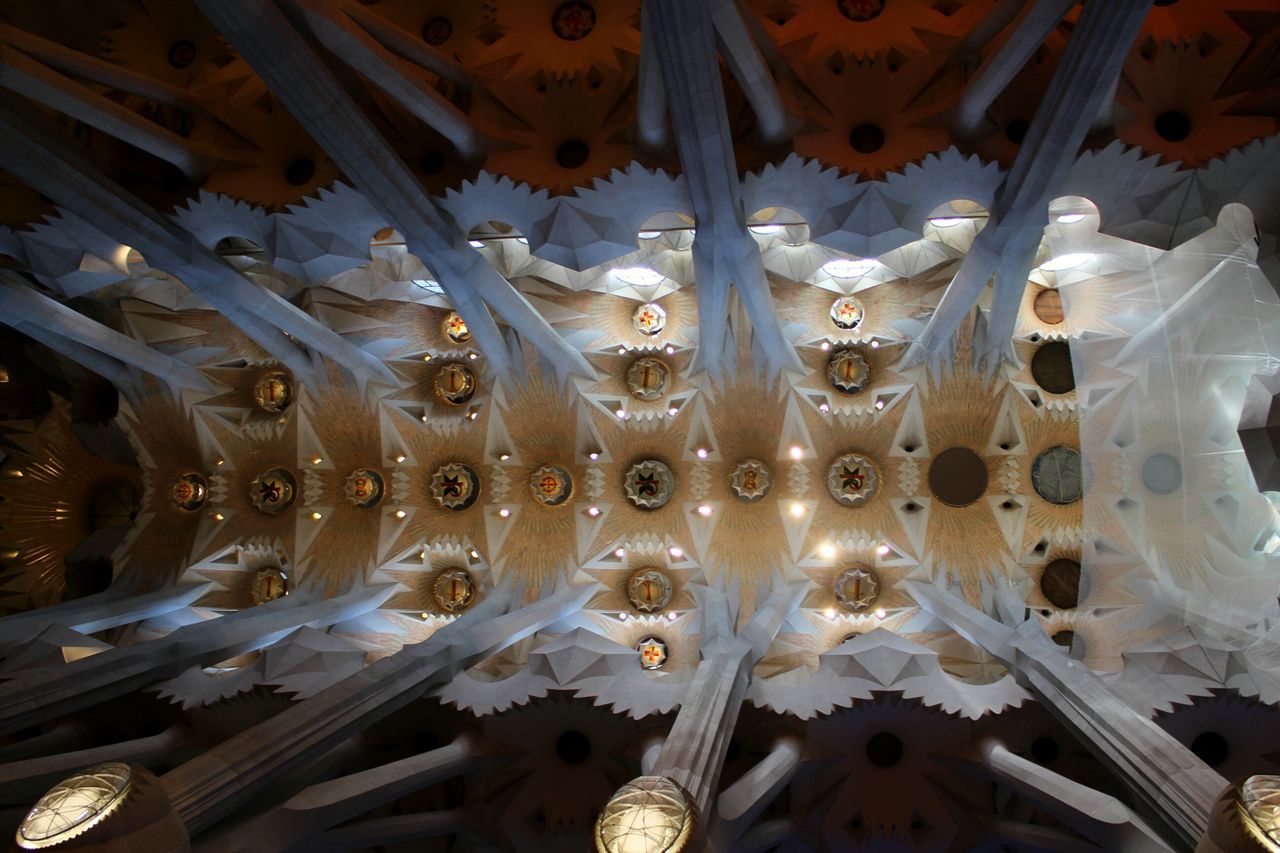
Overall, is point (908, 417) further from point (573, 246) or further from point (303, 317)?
point (303, 317)

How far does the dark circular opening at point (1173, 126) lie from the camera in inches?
299

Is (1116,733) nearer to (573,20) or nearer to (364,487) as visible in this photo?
(573,20)

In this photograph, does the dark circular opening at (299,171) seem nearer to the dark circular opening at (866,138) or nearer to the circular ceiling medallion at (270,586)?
the dark circular opening at (866,138)

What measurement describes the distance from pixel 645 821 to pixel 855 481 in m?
7.55

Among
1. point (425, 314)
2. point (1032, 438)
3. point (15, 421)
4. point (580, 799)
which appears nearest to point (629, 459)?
point (425, 314)

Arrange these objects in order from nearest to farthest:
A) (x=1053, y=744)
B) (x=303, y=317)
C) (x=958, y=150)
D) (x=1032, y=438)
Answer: (x=958, y=150), (x=1053, y=744), (x=303, y=317), (x=1032, y=438)

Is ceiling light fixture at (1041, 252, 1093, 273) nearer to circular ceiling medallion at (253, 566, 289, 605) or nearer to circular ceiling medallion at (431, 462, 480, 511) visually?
circular ceiling medallion at (431, 462, 480, 511)

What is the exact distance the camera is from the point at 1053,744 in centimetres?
902

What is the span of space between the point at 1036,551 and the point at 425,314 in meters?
8.80

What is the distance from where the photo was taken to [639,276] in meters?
11.0

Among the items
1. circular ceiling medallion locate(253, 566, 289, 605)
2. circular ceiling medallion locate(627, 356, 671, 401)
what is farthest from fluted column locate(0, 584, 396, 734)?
circular ceiling medallion locate(627, 356, 671, 401)

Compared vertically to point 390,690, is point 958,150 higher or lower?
higher

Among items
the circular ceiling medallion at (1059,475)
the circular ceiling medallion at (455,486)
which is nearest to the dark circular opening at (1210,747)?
the circular ceiling medallion at (1059,475)

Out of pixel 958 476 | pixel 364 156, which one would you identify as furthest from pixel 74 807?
pixel 958 476
